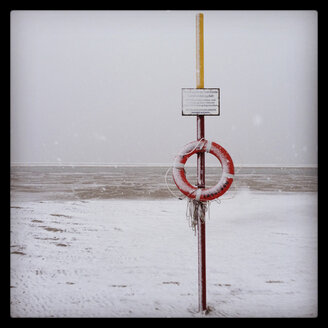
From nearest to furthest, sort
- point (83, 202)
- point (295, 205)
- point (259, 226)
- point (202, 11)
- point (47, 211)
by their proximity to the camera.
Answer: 1. point (202, 11)
2. point (259, 226)
3. point (47, 211)
4. point (295, 205)
5. point (83, 202)


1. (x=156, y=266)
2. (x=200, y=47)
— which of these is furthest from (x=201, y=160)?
(x=156, y=266)

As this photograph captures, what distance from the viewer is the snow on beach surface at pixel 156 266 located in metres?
2.98

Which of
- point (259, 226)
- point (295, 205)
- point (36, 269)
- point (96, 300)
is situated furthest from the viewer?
point (295, 205)

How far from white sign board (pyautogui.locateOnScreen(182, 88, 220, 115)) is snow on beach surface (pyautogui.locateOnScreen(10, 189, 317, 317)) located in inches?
51.1

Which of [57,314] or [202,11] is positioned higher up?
[202,11]

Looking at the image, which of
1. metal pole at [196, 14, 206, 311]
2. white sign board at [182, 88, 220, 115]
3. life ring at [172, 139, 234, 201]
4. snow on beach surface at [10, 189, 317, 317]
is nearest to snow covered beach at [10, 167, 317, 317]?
snow on beach surface at [10, 189, 317, 317]

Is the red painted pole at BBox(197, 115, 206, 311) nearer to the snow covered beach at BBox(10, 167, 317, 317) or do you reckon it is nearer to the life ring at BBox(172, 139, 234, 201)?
the life ring at BBox(172, 139, 234, 201)

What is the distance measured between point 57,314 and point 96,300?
0.35 meters

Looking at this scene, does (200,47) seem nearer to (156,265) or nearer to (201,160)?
(201,160)

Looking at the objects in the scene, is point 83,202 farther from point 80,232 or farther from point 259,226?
point 259,226

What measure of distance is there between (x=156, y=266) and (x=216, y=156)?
5.43ft

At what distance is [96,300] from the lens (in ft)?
10.0

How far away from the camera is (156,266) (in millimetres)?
3814

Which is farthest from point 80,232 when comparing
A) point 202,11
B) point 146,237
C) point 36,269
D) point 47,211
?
point 202,11
